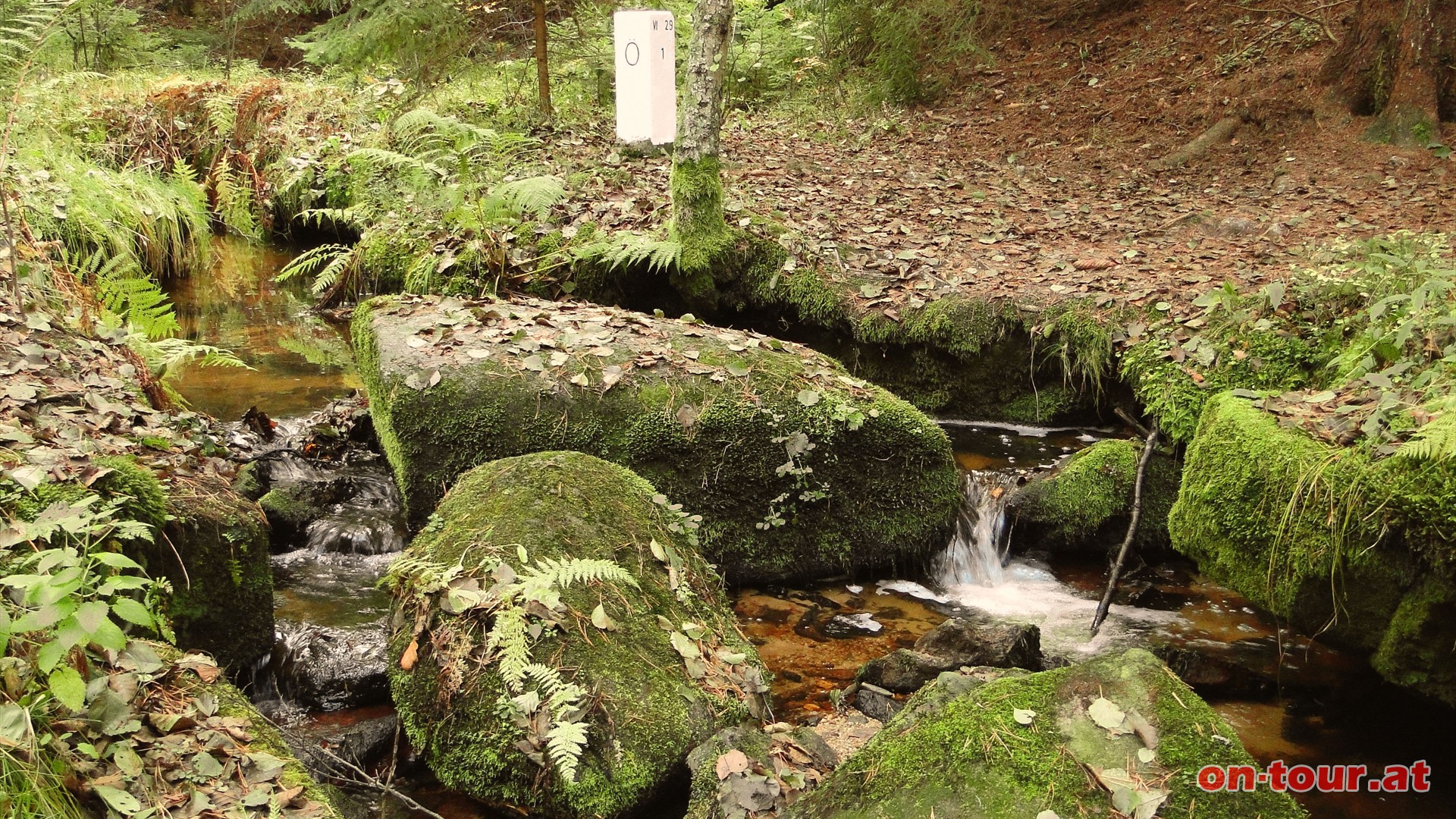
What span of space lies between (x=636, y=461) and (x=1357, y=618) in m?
3.40

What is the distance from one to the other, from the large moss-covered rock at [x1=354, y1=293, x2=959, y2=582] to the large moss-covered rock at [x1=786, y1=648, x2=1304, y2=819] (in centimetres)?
270

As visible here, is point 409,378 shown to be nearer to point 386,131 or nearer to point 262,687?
point 262,687

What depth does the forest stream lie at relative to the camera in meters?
4.17

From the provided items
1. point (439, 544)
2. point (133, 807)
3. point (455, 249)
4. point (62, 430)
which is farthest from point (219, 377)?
point (133, 807)

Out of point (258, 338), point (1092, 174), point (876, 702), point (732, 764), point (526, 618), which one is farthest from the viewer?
point (1092, 174)

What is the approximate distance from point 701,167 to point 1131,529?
4.16m

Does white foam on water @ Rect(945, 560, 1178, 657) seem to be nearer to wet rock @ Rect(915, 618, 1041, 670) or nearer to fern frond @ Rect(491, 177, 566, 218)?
wet rock @ Rect(915, 618, 1041, 670)

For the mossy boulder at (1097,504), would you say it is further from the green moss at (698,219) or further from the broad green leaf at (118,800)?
the broad green leaf at (118,800)

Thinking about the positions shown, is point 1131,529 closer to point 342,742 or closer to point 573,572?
point 573,572

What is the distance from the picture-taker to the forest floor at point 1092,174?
25.7 ft

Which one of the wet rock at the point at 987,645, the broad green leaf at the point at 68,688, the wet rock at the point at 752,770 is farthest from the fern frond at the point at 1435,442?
the broad green leaf at the point at 68,688

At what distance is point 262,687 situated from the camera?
4.32m

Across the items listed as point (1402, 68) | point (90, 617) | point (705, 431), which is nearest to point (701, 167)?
point (705, 431)

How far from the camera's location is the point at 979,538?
5.97m
